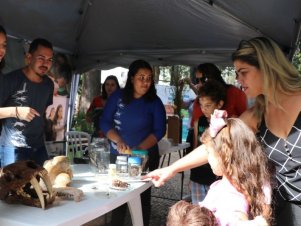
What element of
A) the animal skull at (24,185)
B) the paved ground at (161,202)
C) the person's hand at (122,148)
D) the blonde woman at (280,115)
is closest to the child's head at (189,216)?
the blonde woman at (280,115)

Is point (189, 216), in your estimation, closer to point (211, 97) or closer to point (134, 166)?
point (134, 166)

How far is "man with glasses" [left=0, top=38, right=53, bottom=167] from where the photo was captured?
2480mm

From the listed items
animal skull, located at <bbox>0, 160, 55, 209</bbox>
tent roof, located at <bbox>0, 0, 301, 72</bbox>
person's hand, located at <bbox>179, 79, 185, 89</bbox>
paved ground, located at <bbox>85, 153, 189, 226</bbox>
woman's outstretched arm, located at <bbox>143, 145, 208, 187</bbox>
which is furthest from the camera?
person's hand, located at <bbox>179, 79, 185, 89</bbox>

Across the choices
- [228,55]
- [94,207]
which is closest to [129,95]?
[94,207]

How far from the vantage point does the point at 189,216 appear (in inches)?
45.4

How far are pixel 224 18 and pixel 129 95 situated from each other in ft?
5.31

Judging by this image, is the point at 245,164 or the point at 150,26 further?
the point at 150,26

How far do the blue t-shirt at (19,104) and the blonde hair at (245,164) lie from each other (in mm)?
1587

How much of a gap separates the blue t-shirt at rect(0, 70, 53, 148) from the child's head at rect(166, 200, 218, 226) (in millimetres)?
1632

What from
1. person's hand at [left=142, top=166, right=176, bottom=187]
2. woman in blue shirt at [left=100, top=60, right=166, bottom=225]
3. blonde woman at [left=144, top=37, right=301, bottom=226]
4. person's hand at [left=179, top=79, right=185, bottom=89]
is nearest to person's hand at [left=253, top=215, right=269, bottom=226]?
blonde woman at [left=144, top=37, right=301, bottom=226]

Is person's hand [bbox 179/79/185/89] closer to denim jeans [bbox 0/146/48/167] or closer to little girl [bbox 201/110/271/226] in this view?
denim jeans [bbox 0/146/48/167]

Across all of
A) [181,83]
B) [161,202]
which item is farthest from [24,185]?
[181,83]

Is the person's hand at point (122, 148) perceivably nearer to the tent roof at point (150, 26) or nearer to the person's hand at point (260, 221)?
the person's hand at point (260, 221)

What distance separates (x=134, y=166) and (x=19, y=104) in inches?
38.6
